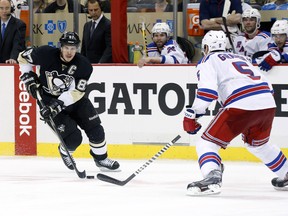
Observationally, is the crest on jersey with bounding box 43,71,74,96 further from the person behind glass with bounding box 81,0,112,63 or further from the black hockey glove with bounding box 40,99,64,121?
the person behind glass with bounding box 81,0,112,63

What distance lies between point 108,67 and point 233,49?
44.1 inches

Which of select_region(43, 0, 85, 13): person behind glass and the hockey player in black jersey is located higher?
select_region(43, 0, 85, 13): person behind glass

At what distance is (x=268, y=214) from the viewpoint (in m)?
5.69

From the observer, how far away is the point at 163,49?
9.12m

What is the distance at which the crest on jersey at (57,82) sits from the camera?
25.3ft

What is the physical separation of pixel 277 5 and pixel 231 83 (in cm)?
282

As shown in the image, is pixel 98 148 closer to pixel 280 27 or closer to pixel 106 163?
pixel 106 163

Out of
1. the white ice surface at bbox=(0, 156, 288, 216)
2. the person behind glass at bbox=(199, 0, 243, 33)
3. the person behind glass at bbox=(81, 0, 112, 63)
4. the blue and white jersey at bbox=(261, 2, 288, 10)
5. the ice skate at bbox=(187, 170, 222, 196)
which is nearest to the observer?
the white ice surface at bbox=(0, 156, 288, 216)

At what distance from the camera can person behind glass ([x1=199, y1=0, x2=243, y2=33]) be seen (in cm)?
902

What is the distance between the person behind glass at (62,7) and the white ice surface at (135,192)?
182cm

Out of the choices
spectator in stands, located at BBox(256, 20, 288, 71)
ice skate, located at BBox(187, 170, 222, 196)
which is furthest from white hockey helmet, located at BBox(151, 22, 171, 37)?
ice skate, located at BBox(187, 170, 222, 196)

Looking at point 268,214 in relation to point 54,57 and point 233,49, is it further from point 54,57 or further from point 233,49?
point 233,49

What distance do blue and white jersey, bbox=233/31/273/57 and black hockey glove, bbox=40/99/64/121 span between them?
2.07m

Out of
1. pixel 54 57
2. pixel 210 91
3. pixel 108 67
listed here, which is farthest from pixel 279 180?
pixel 108 67
